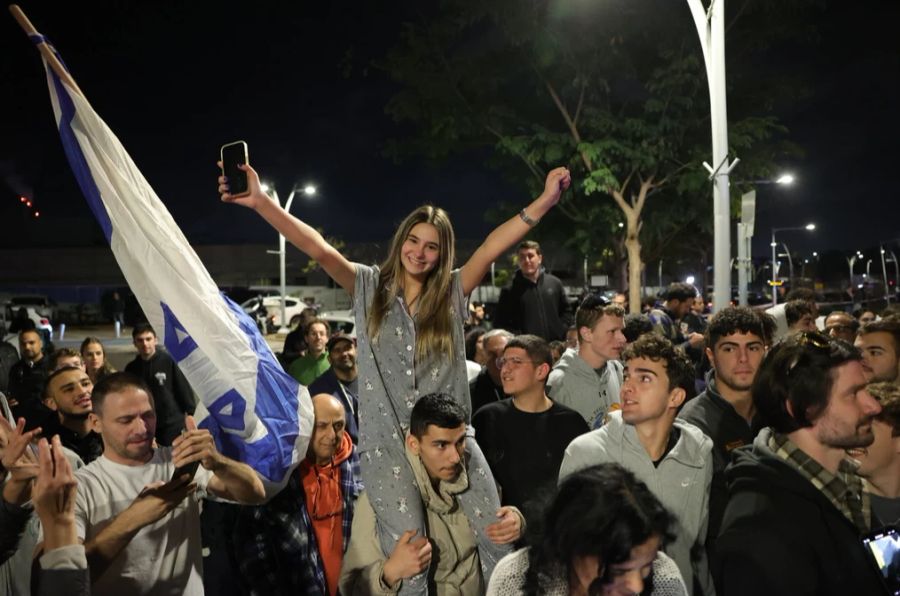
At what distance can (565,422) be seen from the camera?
4941mm

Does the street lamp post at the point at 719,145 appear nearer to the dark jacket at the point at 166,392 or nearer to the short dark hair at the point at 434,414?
the short dark hair at the point at 434,414

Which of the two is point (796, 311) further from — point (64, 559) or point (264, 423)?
point (64, 559)

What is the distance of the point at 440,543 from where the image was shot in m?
3.74

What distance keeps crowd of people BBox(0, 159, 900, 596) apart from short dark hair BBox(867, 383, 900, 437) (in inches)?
0.6

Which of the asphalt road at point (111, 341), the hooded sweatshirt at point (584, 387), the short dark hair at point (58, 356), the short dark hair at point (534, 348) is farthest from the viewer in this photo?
the asphalt road at point (111, 341)

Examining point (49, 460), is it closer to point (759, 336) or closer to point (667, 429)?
point (667, 429)

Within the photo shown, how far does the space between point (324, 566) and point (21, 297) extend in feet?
127

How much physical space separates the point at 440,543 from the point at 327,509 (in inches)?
33.0

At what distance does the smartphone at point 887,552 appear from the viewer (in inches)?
109

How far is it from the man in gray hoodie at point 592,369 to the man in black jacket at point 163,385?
13.2 ft

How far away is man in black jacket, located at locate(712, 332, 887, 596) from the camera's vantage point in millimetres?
2600

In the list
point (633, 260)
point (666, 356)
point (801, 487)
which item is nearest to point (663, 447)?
point (666, 356)

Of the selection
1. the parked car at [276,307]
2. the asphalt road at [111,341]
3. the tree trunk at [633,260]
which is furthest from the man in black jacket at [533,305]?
the parked car at [276,307]

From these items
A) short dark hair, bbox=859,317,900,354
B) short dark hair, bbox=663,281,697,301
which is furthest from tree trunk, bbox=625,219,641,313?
short dark hair, bbox=859,317,900,354
